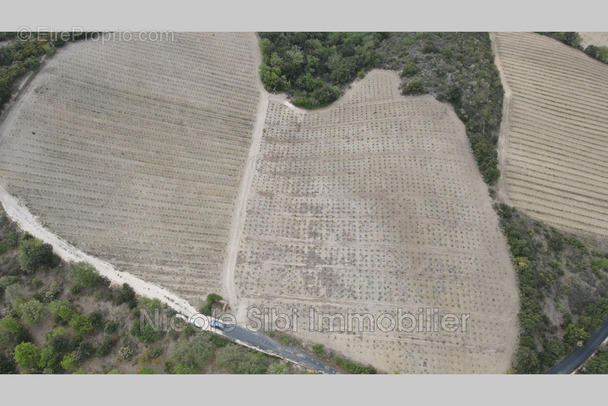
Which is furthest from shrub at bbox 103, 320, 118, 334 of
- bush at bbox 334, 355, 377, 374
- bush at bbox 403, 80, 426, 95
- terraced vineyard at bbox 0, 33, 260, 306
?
bush at bbox 403, 80, 426, 95

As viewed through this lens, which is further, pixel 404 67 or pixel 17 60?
pixel 404 67

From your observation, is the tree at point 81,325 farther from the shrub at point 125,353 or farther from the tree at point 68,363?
the shrub at point 125,353

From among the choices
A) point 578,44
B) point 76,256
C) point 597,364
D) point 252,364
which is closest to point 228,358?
point 252,364

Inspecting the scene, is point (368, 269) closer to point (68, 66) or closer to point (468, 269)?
point (468, 269)

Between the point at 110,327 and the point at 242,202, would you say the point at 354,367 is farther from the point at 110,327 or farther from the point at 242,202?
the point at 110,327

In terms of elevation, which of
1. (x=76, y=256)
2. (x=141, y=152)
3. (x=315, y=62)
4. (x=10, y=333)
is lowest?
(x=10, y=333)

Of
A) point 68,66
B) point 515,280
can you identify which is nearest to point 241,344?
point 515,280

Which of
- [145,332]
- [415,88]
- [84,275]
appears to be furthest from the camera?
[415,88]
